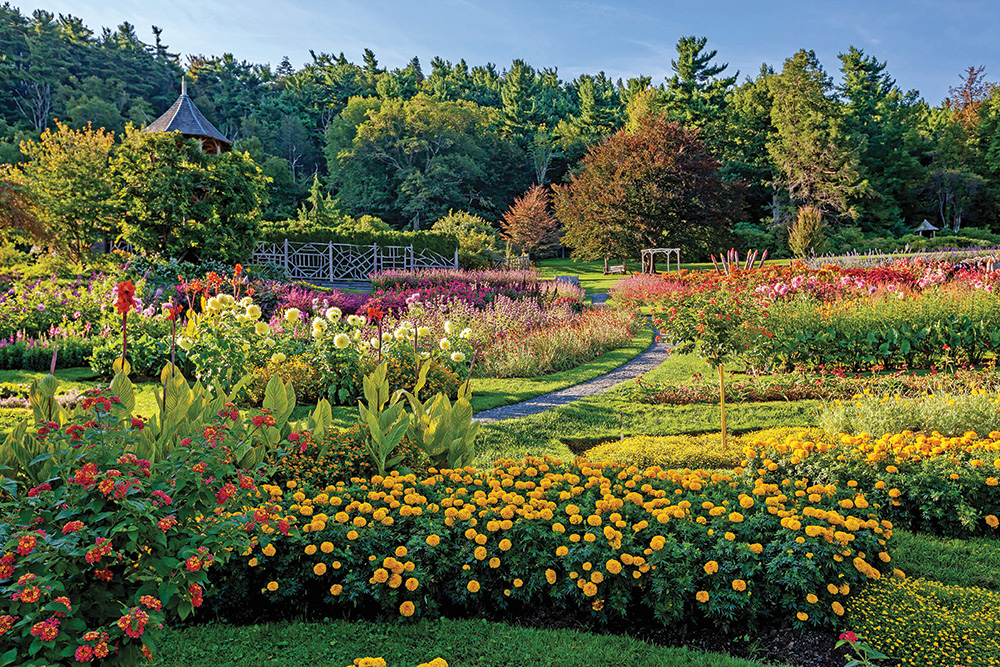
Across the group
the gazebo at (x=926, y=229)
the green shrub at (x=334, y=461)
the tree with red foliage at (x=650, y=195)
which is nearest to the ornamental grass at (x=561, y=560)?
the green shrub at (x=334, y=461)

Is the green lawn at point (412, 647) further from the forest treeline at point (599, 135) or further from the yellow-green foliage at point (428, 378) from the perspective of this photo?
the forest treeline at point (599, 135)

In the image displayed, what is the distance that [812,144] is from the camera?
33.4 m

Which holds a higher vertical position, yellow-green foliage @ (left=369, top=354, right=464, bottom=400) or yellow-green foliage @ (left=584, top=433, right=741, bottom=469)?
yellow-green foliage @ (left=369, top=354, right=464, bottom=400)

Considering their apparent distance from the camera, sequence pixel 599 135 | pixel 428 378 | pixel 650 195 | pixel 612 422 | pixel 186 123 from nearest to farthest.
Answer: pixel 612 422, pixel 428 378, pixel 186 123, pixel 650 195, pixel 599 135

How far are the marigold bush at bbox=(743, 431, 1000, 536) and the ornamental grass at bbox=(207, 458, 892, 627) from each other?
2.42ft

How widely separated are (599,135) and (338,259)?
24.3 m

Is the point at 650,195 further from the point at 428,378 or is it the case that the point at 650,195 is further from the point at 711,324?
the point at 711,324

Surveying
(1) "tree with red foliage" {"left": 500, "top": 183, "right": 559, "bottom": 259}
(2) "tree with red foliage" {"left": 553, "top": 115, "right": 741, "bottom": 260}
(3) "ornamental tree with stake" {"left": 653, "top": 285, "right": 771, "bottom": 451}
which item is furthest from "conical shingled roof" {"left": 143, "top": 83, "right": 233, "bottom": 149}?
(1) "tree with red foliage" {"left": 500, "top": 183, "right": 559, "bottom": 259}

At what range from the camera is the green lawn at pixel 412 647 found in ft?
7.41

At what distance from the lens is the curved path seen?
19.9 ft

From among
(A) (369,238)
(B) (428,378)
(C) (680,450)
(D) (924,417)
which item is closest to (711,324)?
(C) (680,450)

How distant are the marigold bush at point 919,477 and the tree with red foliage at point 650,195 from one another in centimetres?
2277

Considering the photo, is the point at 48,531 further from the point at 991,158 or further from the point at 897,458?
the point at 991,158

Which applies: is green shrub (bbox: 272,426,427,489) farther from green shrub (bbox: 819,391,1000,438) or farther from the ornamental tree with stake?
green shrub (bbox: 819,391,1000,438)
